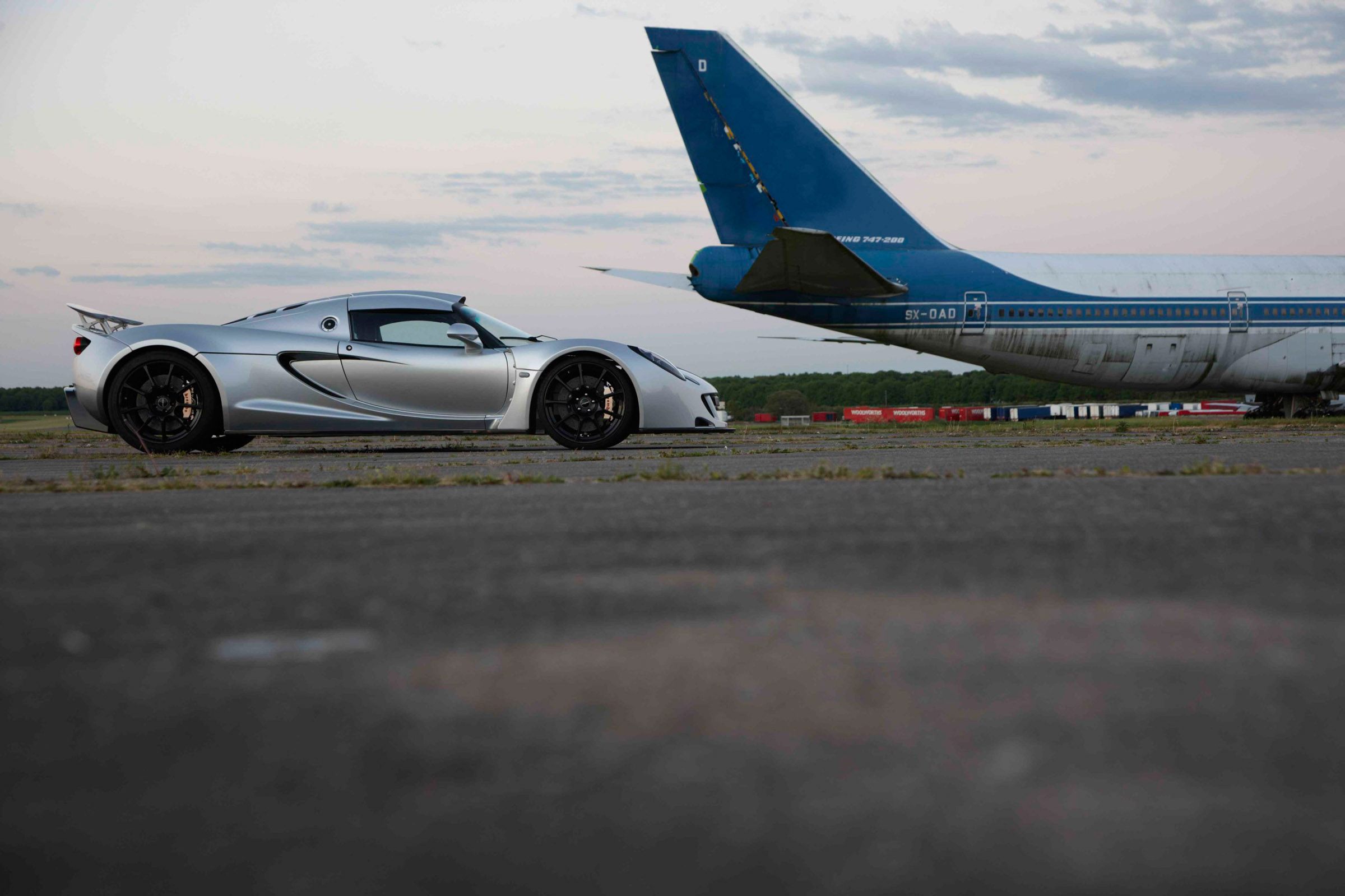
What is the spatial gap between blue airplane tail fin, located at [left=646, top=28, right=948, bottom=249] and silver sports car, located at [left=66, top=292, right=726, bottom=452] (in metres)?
9.69

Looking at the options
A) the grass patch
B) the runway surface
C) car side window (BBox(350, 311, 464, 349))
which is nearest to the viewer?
the runway surface

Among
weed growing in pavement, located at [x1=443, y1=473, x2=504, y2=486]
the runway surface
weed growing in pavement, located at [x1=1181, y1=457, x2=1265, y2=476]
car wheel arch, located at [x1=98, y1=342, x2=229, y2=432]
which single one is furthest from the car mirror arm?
the runway surface

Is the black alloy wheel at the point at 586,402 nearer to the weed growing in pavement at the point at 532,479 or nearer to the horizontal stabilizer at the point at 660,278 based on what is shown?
the weed growing in pavement at the point at 532,479

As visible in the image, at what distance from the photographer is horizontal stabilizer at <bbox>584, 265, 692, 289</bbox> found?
1684cm

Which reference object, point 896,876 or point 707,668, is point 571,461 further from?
point 896,876

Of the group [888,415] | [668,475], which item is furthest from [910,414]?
[668,475]

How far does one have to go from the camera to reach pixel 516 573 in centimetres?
193

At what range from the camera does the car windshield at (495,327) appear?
28.2 feet

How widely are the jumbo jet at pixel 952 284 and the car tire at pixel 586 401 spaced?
8.24 metres

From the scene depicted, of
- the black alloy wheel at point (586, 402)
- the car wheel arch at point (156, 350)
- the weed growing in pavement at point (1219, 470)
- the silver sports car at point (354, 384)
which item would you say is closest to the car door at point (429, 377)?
the silver sports car at point (354, 384)

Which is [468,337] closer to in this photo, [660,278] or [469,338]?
[469,338]

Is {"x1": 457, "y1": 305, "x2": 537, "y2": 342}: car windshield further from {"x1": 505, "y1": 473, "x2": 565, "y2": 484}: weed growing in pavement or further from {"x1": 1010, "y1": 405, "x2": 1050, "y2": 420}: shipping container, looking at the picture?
{"x1": 1010, "y1": 405, "x2": 1050, "y2": 420}: shipping container

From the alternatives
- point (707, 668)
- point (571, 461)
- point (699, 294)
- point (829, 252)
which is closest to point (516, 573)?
point (707, 668)

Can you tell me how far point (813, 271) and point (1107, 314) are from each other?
211 inches
